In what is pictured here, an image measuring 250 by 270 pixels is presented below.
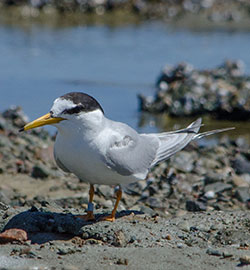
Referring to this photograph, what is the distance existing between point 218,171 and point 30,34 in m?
9.96

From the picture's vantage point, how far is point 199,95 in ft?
34.0

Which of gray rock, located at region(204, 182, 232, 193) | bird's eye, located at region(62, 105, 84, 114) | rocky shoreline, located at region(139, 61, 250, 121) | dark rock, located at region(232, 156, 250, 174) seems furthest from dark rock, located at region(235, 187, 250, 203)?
rocky shoreline, located at region(139, 61, 250, 121)

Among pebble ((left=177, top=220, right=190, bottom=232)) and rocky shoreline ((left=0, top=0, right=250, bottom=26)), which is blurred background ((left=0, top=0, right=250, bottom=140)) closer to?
rocky shoreline ((left=0, top=0, right=250, bottom=26))

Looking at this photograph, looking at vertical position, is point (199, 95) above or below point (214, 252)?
below

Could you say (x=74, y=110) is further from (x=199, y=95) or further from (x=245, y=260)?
(x=199, y=95)

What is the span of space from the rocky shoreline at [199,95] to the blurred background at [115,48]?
0.09 metres

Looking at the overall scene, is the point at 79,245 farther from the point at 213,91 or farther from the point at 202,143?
the point at 213,91

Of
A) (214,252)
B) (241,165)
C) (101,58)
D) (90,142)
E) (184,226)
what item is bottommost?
Answer: (241,165)

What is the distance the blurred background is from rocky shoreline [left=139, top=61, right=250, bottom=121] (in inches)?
3.5

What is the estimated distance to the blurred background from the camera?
10.8 metres

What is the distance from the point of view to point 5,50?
14.3 m

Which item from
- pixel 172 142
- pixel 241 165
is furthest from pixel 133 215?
pixel 241 165

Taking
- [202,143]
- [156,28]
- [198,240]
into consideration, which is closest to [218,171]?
[202,143]

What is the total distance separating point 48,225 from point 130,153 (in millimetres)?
794
